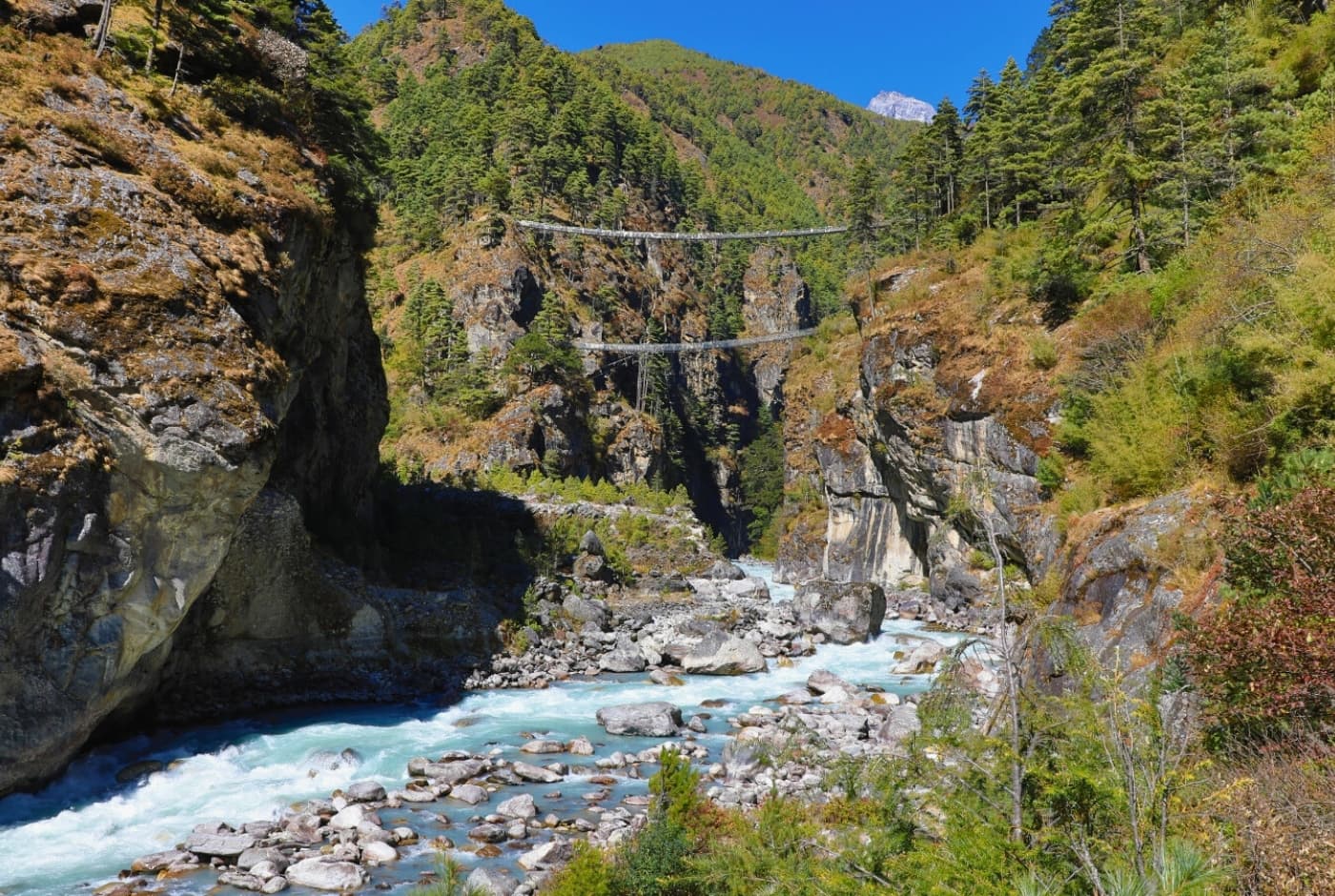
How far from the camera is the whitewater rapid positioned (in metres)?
10.1

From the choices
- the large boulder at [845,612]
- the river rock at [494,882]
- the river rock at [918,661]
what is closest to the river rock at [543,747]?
the river rock at [494,882]

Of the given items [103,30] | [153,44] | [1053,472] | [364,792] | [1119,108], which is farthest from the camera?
[1119,108]

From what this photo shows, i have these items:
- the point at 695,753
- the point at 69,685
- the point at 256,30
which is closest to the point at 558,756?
the point at 695,753

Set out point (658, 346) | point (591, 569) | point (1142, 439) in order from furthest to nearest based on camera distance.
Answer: point (658, 346), point (591, 569), point (1142, 439)

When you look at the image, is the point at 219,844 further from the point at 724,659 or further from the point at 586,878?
the point at 724,659

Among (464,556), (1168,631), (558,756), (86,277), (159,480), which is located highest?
(86,277)

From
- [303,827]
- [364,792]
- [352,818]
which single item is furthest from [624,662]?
[303,827]

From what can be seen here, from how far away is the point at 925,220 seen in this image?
4628 cm

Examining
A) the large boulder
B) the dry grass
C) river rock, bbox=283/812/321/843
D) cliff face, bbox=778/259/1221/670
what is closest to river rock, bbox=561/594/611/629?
the large boulder

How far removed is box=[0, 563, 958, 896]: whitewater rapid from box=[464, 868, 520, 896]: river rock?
721 mm

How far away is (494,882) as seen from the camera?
9109 millimetres

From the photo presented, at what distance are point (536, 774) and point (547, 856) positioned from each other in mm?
3469

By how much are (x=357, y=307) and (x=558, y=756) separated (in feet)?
56.4

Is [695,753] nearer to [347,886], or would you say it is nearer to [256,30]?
[347,886]
